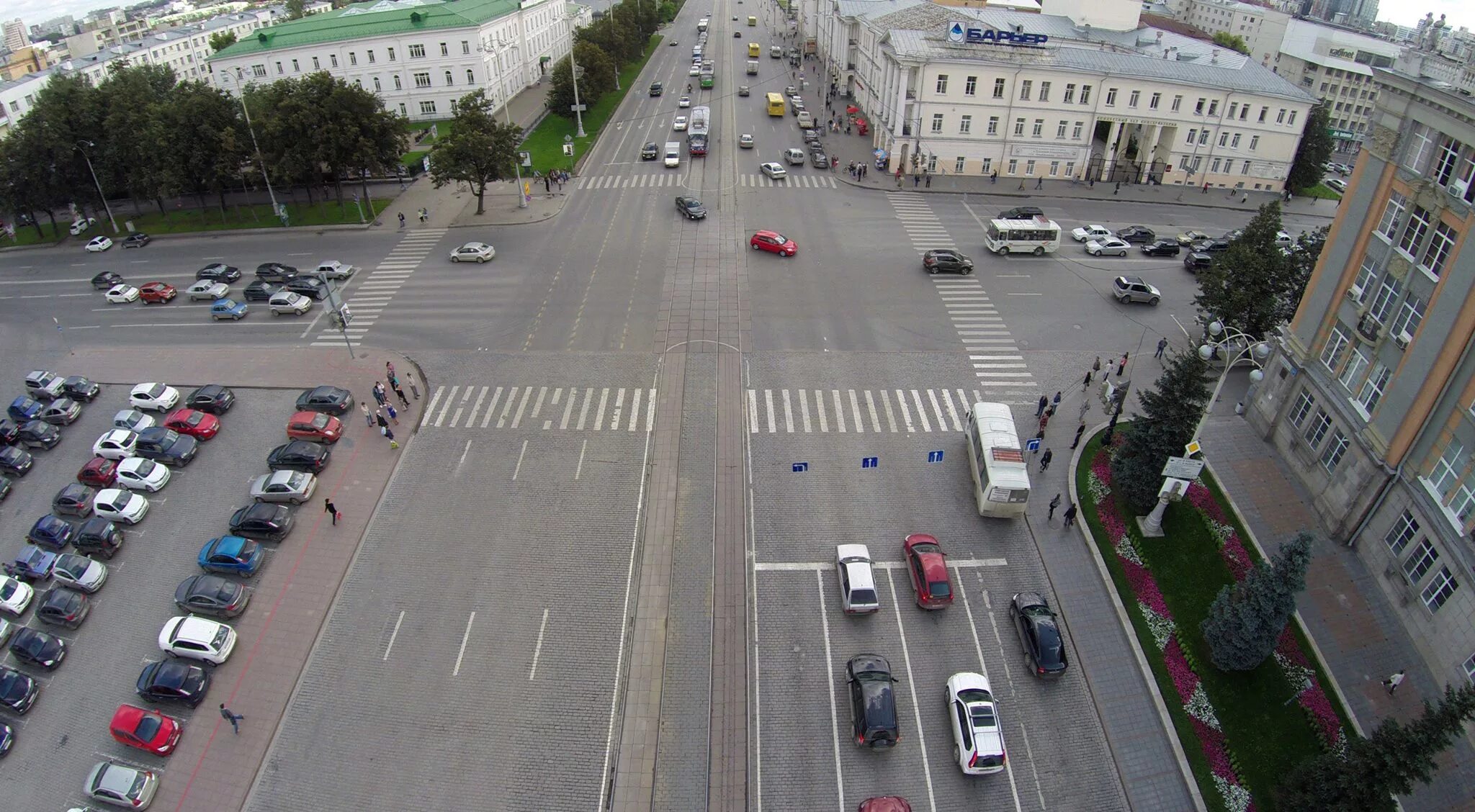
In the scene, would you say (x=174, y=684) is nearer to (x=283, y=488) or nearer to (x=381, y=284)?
(x=283, y=488)

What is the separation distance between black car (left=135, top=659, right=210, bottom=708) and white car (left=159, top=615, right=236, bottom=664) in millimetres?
742

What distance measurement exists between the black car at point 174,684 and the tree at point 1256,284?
5209cm

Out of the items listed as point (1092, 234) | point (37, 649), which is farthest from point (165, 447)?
point (1092, 234)

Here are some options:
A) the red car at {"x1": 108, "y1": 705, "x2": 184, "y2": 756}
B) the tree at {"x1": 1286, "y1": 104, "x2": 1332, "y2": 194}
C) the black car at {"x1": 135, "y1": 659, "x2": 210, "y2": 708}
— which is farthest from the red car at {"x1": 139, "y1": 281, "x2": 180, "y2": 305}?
the tree at {"x1": 1286, "y1": 104, "x2": 1332, "y2": 194}

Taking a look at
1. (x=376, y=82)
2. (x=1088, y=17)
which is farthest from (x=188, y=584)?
(x=1088, y=17)

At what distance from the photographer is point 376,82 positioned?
92375mm

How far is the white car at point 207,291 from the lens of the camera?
53969 mm

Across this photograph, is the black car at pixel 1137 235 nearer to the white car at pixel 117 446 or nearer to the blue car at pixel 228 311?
the blue car at pixel 228 311

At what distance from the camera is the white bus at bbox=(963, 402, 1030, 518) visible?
3353 centimetres

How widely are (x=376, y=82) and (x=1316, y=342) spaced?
98.8 metres

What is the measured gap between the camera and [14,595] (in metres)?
30.8

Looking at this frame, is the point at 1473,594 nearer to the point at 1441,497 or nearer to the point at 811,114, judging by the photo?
the point at 1441,497

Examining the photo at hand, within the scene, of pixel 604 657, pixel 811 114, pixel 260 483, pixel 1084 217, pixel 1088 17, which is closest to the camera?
pixel 604 657

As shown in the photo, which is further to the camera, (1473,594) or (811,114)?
(811,114)
